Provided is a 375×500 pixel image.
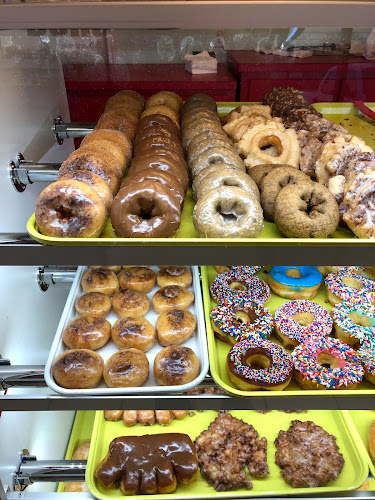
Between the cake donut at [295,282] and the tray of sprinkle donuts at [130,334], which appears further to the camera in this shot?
the cake donut at [295,282]

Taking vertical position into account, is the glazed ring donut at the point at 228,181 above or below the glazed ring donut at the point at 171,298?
above

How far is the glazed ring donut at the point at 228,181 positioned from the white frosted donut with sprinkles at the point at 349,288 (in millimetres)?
723

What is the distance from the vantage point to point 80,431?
2414mm

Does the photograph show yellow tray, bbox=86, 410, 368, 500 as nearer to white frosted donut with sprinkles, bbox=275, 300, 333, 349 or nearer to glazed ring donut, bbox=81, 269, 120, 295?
white frosted donut with sprinkles, bbox=275, 300, 333, 349

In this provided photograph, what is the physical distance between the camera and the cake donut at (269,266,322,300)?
2086 millimetres

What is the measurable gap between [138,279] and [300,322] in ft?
2.41

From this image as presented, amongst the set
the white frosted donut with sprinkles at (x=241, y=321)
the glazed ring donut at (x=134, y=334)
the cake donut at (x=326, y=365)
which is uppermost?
the glazed ring donut at (x=134, y=334)

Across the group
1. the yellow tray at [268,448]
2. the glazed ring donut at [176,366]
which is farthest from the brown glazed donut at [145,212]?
the yellow tray at [268,448]

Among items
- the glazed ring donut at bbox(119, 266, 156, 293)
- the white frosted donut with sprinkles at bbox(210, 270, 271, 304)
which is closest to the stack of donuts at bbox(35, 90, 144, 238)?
the glazed ring donut at bbox(119, 266, 156, 293)

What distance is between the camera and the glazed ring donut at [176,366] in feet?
5.29

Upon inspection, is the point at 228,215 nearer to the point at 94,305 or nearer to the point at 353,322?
the point at 94,305

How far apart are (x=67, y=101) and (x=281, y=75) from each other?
0.99 metres

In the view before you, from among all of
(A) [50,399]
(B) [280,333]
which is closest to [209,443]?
(B) [280,333]

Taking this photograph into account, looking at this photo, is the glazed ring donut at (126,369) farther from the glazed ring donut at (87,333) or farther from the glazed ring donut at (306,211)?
the glazed ring donut at (306,211)
